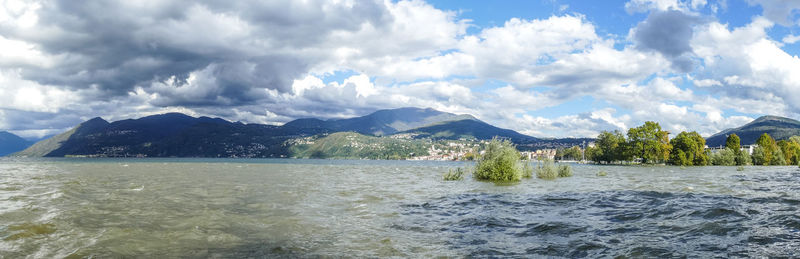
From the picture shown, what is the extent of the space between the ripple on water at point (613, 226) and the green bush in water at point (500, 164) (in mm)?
18603

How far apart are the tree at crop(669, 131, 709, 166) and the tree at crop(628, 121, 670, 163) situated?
2.57 m

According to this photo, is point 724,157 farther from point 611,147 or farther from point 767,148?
point 611,147

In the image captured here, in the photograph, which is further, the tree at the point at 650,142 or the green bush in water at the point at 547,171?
the tree at the point at 650,142

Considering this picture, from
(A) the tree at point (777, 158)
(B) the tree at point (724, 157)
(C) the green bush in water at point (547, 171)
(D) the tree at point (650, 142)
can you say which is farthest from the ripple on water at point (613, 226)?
(A) the tree at point (777, 158)

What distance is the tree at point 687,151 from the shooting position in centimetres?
11381

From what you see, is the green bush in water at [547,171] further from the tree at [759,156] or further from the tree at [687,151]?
the tree at [759,156]

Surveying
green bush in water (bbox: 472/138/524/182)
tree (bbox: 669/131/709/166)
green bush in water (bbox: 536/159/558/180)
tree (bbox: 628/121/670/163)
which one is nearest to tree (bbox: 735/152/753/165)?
tree (bbox: 669/131/709/166)

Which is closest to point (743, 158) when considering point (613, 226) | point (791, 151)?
point (791, 151)

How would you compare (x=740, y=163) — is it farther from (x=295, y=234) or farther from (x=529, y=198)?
(x=295, y=234)

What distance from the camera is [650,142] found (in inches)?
4638

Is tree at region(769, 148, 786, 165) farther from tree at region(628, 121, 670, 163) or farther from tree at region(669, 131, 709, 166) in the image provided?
tree at region(628, 121, 670, 163)

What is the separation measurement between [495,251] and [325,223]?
745 centimetres

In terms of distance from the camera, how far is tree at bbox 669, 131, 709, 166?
113812mm

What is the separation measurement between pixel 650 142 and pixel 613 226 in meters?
122
